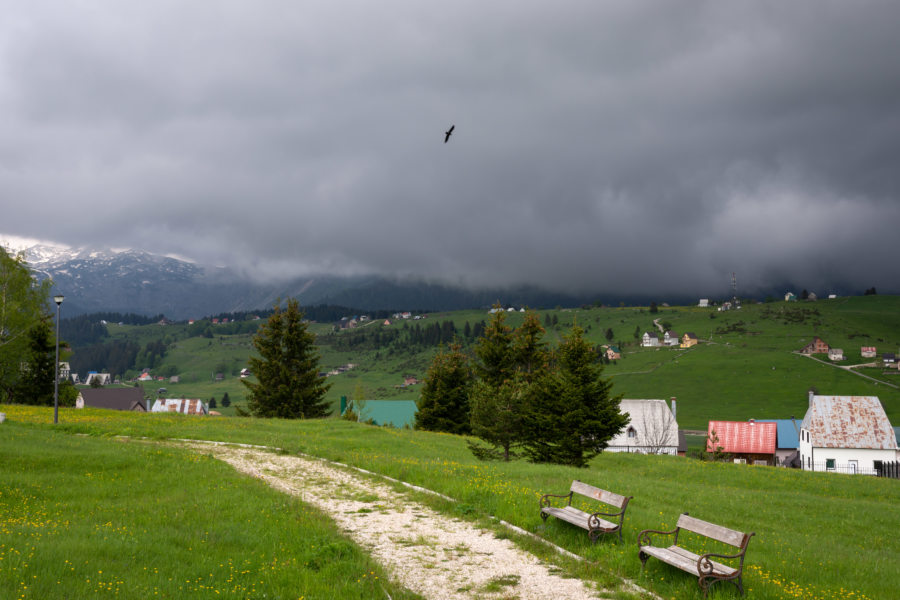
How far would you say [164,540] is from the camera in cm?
1083

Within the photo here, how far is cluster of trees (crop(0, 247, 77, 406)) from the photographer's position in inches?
2106

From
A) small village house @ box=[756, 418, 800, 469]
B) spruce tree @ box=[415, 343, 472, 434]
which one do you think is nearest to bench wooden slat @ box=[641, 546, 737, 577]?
spruce tree @ box=[415, 343, 472, 434]

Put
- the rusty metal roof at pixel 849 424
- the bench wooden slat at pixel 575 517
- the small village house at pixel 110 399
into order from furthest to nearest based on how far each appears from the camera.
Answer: the small village house at pixel 110 399
the rusty metal roof at pixel 849 424
the bench wooden slat at pixel 575 517

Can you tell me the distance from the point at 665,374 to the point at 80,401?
156118 millimetres

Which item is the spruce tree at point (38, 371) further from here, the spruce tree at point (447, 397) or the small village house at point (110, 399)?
the small village house at point (110, 399)

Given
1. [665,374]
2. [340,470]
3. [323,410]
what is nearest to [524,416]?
[340,470]

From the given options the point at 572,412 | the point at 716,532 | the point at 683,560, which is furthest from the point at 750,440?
the point at 683,560

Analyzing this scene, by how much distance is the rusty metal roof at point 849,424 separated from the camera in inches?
2547

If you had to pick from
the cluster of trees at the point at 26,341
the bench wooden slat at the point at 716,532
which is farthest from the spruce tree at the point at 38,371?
the bench wooden slat at the point at 716,532

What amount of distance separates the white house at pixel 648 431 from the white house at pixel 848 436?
51.7ft

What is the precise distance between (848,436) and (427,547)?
7195 cm

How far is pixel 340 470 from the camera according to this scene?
21.5 metres

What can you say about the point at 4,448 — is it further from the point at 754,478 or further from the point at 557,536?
the point at 754,478

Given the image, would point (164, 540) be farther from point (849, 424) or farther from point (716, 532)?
point (849, 424)
